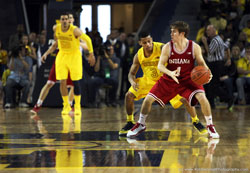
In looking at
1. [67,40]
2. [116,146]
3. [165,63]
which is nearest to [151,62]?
[165,63]

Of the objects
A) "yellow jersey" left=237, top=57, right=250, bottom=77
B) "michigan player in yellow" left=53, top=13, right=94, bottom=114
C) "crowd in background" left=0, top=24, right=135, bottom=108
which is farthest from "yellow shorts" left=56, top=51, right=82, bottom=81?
"yellow jersey" left=237, top=57, right=250, bottom=77

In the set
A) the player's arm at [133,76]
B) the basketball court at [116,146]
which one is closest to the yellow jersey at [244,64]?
the basketball court at [116,146]

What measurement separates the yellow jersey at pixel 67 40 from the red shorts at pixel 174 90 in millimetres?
3885

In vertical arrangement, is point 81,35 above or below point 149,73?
above

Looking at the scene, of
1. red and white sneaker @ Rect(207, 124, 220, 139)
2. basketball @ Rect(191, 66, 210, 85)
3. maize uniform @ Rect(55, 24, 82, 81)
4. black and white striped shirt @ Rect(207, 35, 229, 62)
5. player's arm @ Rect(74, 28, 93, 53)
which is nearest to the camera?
basketball @ Rect(191, 66, 210, 85)

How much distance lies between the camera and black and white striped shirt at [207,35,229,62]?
38.2ft

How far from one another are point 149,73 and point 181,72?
765 mm

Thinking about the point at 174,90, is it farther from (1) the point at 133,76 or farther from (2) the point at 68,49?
(2) the point at 68,49

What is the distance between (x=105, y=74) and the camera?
1285cm

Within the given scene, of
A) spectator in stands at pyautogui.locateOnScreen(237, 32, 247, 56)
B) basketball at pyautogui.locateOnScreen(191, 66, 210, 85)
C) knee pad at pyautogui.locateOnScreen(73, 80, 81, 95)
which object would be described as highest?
spectator in stands at pyautogui.locateOnScreen(237, 32, 247, 56)

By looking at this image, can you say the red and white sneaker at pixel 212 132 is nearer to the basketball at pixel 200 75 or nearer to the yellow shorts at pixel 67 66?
the basketball at pixel 200 75

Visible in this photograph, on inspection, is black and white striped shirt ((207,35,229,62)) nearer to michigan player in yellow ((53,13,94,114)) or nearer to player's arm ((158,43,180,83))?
michigan player in yellow ((53,13,94,114))

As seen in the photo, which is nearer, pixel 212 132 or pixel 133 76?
pixel 212 132

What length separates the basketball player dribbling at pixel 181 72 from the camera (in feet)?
21.6
